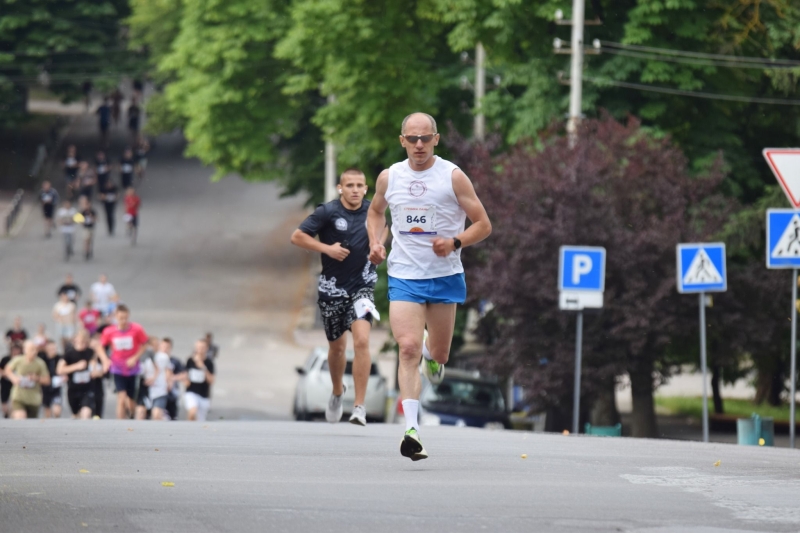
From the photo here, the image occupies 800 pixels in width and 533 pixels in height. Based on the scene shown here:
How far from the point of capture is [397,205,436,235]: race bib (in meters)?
10.5

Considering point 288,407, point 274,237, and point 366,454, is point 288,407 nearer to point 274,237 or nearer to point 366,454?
point 366,454

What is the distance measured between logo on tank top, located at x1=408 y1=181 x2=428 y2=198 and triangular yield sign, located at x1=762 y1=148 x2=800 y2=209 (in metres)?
8.79

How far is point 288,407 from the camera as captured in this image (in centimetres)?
3459

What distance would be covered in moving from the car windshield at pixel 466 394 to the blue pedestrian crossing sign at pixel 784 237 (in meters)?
9.13

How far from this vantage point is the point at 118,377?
78.8 feet

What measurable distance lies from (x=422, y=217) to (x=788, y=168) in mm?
8930

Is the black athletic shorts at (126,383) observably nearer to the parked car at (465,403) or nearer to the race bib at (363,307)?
the parked car at (465,403)

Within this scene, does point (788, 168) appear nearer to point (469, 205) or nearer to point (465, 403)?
point (469, 205)

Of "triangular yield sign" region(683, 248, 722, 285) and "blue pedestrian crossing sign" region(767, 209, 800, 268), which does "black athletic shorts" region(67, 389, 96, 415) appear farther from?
"blue pedestrian crossing sign" region(767, 209, 800, 268)

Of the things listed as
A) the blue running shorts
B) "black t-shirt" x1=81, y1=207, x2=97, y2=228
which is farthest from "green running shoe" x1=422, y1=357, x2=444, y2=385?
"black t-shirt" x1=81, y1=207, x2=97, y2=228

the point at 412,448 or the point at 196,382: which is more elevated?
the point at 412,448

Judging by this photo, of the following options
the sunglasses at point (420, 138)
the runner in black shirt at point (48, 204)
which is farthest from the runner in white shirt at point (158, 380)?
the runner in black shirt at point (48, 204)

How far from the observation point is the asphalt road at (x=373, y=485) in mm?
7789

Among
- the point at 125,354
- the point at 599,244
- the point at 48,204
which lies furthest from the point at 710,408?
the point at 48,204
